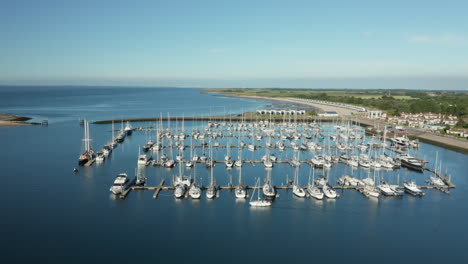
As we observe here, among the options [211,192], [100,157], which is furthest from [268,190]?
[100,157]

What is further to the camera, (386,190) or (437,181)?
(437,181)

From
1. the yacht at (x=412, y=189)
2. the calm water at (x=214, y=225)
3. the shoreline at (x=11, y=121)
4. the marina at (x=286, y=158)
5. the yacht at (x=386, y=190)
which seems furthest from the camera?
the shoreline at (x=11, y=121)

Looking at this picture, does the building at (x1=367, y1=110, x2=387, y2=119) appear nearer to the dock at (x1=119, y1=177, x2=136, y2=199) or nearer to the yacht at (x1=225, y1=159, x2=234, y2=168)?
the yacht at (x1=225, y1=159, x2=234, y2=168)

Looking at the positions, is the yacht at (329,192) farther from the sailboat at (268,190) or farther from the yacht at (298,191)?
the sailboat at (268,190)

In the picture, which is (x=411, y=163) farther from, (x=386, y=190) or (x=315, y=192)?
(x=315, y=192)

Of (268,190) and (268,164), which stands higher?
(268,164)

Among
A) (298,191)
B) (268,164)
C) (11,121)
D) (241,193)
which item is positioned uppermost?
(11,121)

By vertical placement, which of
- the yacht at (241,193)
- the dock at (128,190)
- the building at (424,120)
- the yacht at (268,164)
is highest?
the building at (424,120)

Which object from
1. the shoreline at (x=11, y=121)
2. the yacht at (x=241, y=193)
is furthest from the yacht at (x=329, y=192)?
the shoreline at (x=11, y=121)

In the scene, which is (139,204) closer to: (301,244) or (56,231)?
(56,231)

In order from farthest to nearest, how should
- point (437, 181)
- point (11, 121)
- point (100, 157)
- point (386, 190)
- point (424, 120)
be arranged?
point (424, 120)
point (11, 121)
point (100, 157)
point (437, 181)
point (386, 190)

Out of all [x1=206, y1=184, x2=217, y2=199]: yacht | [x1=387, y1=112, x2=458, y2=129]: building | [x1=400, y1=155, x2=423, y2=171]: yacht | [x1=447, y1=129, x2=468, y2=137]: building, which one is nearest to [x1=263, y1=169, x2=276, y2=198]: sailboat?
Result: [x1=206, y1=184, x2=217, y2=199]: yacht
